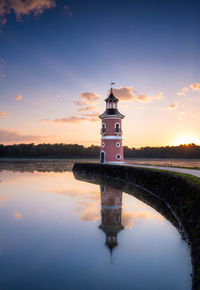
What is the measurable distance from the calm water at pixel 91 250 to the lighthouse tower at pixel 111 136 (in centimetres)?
2141

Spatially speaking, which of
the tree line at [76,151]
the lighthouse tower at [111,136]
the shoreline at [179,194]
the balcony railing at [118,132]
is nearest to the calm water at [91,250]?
the shoreline at [179,194]

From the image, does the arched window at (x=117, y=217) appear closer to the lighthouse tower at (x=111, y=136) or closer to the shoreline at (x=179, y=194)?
the shoreline at (x=179, y=194)

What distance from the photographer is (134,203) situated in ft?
51.9

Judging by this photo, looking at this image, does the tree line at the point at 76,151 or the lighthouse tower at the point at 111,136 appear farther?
the tree line at the point at 76,151

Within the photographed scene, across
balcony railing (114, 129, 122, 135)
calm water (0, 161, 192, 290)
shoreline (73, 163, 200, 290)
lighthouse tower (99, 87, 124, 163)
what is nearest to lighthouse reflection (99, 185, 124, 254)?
calm water (0, 161, 192, 290)

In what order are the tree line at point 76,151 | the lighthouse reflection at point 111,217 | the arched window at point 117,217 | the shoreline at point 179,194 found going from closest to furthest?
the shoreline at point 179,194, the lighthouse reflection at point 111,217, the arched window at point 117,217, the tree line at point 76,151

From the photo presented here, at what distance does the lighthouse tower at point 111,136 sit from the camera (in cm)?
3597

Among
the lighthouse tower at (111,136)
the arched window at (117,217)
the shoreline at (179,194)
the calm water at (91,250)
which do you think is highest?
the lighthouse tower at (111,136)

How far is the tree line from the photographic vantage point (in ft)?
397

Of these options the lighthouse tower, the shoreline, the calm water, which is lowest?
the calm water

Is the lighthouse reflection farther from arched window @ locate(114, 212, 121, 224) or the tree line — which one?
the tree line

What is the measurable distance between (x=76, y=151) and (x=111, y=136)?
95.3 metres

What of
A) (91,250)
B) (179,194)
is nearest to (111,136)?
(179,194)

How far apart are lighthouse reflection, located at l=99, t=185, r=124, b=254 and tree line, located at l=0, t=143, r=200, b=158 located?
350ft
